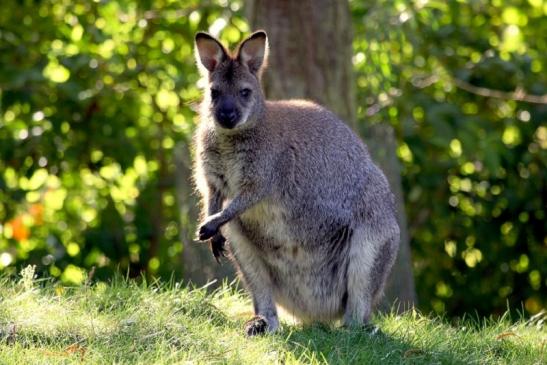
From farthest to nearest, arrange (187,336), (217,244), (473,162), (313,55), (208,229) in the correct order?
(473,162) < (313,55) < (217,244) < (208,229) < (187,336)

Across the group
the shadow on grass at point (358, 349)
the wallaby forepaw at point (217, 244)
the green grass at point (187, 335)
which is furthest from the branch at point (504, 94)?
the shadow on grass at point (358, 349)

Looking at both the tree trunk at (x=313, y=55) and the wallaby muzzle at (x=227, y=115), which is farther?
the tree trunk at (x=313, y=55)

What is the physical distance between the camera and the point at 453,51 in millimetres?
10469

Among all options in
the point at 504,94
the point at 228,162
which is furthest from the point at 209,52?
the point at 504,94

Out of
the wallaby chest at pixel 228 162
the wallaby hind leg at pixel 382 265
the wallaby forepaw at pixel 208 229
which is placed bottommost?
the wallaby hind leg at pixel 382 265

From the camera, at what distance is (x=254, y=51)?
6.50 m

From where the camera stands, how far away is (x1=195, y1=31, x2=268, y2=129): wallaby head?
6265mm

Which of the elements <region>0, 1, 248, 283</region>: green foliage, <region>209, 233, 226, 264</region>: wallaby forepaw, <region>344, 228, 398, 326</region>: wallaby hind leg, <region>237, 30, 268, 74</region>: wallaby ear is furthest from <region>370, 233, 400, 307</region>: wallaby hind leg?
<region>0, 1, 248, 283</region>: green foliage

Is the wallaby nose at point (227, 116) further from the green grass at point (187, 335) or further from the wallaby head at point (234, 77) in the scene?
the green grass at point (187, 335)

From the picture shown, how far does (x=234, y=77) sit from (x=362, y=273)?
141cm

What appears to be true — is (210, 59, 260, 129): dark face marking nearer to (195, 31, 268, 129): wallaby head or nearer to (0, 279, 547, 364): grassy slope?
(195, 31, 268, 129): wallaby head

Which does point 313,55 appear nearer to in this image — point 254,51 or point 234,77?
point 254,51

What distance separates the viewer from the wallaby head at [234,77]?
6265 millimetres

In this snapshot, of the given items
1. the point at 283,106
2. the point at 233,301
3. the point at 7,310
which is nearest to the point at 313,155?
the point at 283,106
